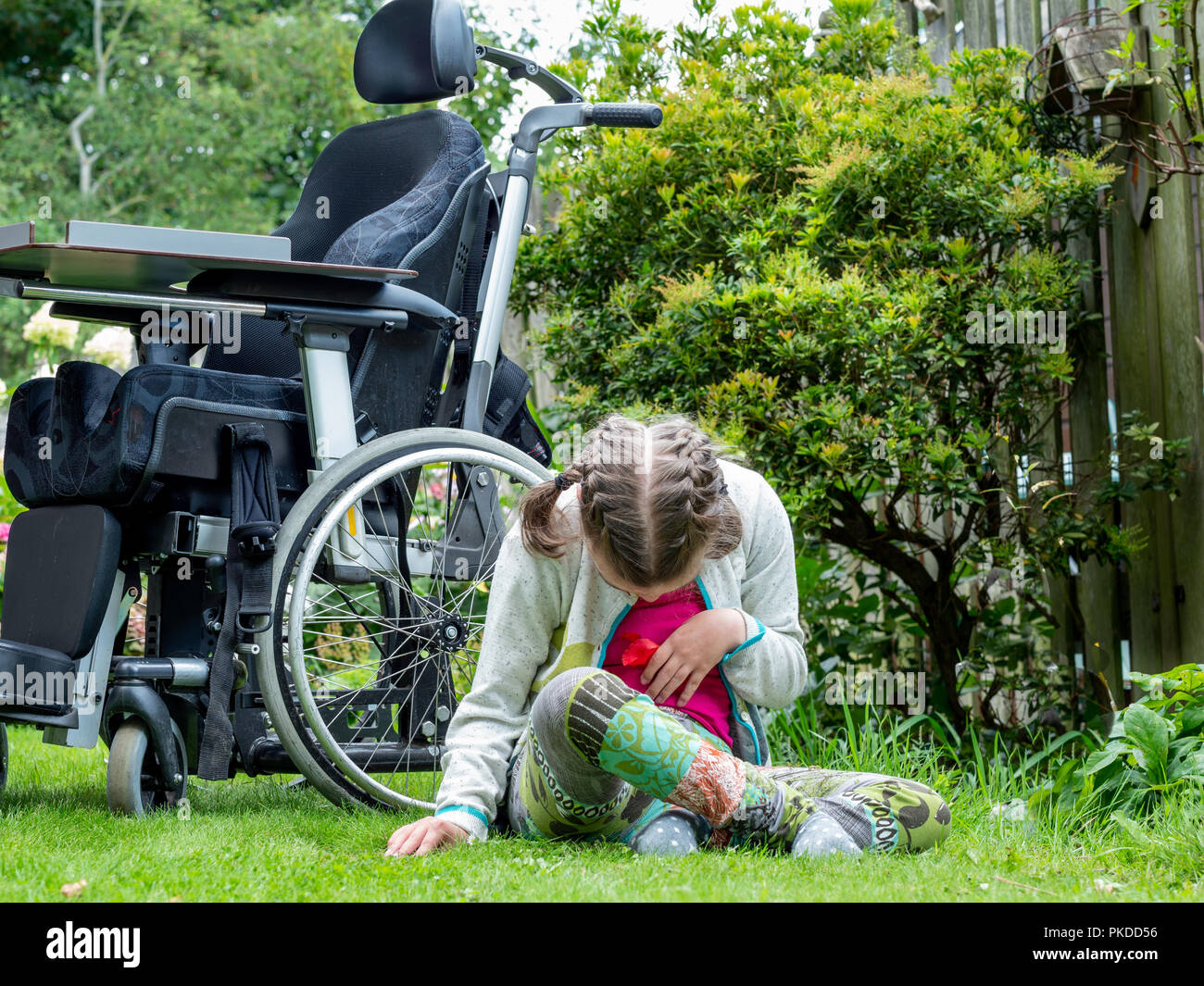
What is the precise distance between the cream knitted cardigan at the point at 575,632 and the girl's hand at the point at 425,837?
0.23 ft

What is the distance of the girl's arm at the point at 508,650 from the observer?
6.37 feet

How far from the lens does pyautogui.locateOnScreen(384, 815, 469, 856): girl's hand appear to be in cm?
174

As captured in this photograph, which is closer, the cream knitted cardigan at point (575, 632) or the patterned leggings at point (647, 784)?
the patterned leggings at point (647, 784)

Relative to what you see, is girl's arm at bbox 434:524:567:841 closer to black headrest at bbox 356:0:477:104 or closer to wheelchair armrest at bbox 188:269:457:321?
wheelchair armrest at bbox 188:269:457:321

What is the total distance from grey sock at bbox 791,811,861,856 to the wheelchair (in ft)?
2.58

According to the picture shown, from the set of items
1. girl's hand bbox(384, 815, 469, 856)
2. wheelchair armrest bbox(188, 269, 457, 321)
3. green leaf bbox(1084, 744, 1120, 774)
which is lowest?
green leaf bbox(1084, 744, 1120, 774)

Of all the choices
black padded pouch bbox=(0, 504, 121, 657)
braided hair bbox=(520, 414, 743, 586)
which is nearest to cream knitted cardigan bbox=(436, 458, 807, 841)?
braided hair bbox=(520, 414, 743, 586)

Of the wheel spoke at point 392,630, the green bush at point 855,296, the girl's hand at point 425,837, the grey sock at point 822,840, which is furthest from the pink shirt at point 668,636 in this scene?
the green bush at point 855,296

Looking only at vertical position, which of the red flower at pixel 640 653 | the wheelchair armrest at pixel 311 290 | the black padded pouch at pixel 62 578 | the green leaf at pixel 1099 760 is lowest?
the green leaf at pixel 1099 760

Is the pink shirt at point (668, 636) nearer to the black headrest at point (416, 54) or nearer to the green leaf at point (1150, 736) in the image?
the green leaf at point (1150, 736)

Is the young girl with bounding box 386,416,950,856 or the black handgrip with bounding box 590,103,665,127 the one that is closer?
the young girl with bounding box 386,416,950,856

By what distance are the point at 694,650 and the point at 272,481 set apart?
0.89m

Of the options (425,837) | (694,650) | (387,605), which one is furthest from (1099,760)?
(387,605)

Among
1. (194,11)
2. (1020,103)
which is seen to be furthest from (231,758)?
(194,11)
